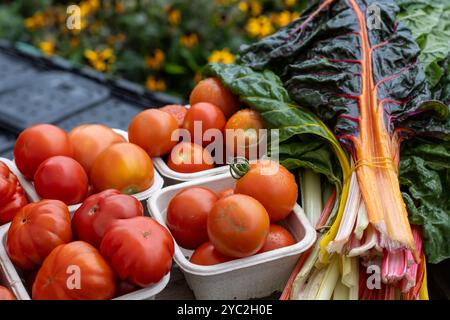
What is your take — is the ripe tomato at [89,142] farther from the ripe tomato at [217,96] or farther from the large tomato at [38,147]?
the ripe tomato at [217,96]

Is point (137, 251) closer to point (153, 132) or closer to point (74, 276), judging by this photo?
point (74, 276)

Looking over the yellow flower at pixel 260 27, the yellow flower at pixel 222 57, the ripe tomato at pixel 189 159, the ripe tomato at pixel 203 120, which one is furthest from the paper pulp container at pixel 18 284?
the yellow flower at pixel 260 27

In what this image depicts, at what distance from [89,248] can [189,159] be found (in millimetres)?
579

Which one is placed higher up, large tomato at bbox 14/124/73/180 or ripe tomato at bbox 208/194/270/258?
large tomato at bbox 14/124/73/180

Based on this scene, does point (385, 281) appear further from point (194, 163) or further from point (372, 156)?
point (194, 163)

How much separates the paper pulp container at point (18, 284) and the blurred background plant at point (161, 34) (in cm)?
258

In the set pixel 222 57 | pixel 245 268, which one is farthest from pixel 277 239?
pixel 222 57

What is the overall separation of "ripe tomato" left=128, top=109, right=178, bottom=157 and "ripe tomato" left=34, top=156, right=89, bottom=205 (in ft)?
0.92

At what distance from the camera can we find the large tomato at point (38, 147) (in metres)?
1.90

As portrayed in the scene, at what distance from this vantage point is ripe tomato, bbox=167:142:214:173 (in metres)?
2.02

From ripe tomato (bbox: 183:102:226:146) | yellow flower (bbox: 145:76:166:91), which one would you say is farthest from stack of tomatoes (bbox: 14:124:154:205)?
yellow flower (bbox: 145:76:166:91)

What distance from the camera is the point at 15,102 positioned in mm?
3850

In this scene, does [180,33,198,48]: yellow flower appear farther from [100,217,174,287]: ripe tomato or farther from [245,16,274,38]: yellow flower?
[100,217,174,287]: ripe tomato
